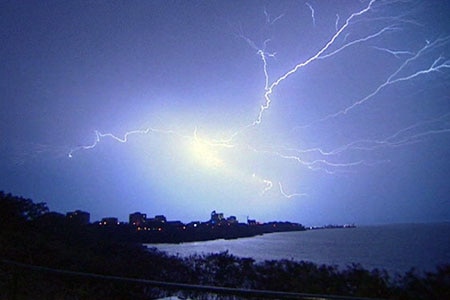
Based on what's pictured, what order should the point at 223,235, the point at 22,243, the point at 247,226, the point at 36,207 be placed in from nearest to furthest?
the point at 22,243 < the point at 36,207 < the point at 223,235 < the point at 247,226

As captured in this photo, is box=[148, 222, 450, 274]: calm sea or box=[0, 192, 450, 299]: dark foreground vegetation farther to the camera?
box=[148, 222, 450, 274]: calm sea

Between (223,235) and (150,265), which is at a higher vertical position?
(223,235)

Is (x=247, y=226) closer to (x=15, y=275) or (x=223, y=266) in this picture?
(x=223, y=266)

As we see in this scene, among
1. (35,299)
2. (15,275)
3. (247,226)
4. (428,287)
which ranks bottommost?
(428,287)

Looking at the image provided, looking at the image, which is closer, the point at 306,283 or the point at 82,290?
the point at 82,290

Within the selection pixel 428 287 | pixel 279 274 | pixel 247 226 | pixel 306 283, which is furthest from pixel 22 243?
pixel 247 226

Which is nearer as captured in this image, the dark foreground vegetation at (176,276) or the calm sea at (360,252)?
the dark foreground vegetation at (176,276)

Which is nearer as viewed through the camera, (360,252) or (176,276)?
(176,276)

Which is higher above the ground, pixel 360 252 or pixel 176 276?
pixel 360 252
